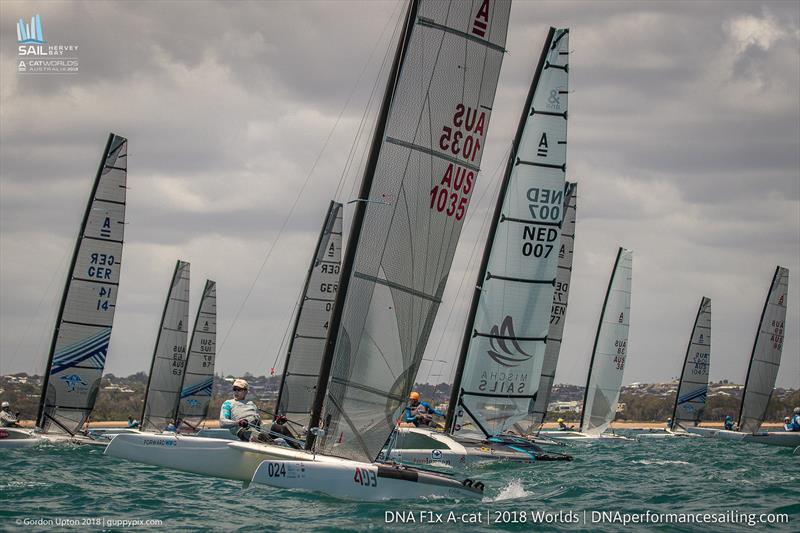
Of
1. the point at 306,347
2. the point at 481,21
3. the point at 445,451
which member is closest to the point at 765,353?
the point at 306,347

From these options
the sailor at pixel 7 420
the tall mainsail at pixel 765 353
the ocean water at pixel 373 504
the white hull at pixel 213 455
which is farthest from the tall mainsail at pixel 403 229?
the tall mainsail at pixel 765 353

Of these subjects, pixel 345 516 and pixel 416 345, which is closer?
pixel 345 516

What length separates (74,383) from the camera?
2614cm

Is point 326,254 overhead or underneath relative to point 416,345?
overhead

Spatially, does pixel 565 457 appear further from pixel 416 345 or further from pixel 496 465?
pixel 416 345

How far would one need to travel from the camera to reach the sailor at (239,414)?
48.5ft

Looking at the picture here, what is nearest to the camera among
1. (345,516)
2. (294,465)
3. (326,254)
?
(345,516)

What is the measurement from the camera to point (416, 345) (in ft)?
48.2

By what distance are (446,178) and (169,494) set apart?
601 centimetres

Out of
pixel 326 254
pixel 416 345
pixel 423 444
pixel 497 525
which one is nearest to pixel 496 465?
pixel 423 444

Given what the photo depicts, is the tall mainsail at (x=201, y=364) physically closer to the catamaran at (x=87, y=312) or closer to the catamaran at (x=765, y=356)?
the catamaran at (x=87, y=312)

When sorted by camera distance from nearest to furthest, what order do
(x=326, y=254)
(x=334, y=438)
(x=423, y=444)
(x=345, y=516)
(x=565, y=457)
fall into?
(x=345, y=516) < (x=334, y=438) < (x=423, y=444) < (x=565, y=457) < (x=326, y=254)

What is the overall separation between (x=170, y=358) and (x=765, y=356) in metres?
25.0

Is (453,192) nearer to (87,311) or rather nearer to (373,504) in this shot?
(373,504)
